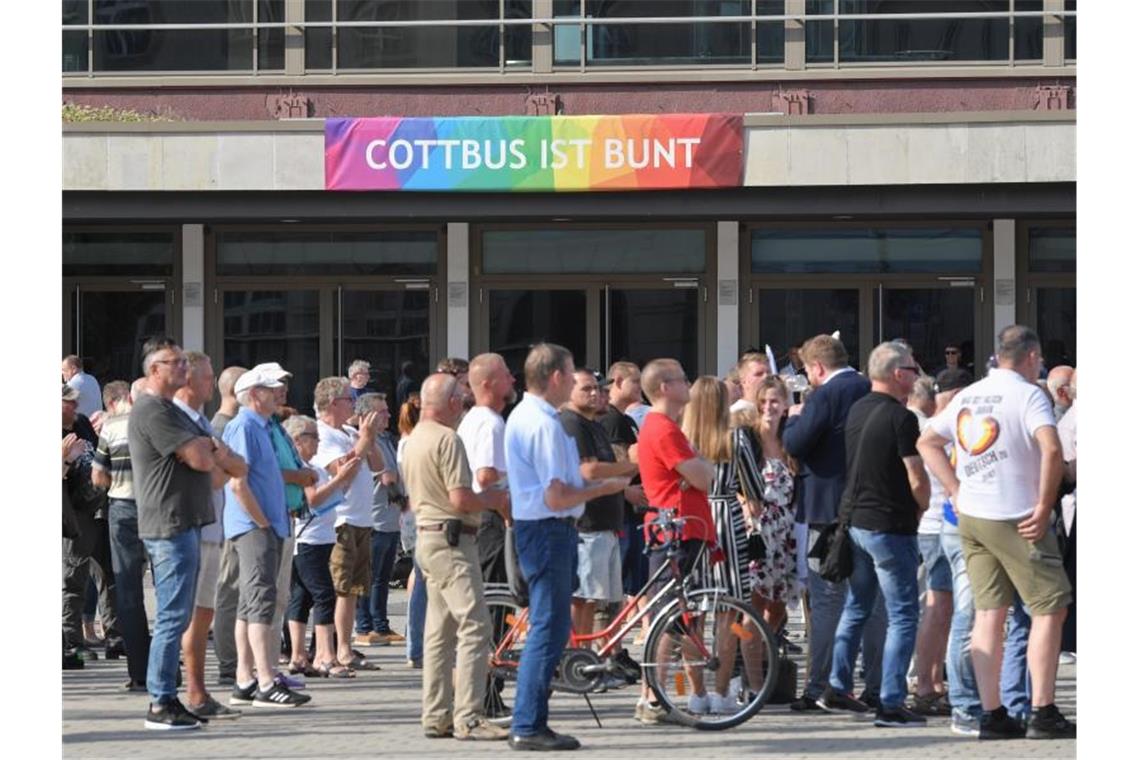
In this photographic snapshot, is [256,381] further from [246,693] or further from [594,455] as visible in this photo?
[594,455]

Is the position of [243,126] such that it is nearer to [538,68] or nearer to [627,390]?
[538,68]

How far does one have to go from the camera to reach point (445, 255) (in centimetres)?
2597

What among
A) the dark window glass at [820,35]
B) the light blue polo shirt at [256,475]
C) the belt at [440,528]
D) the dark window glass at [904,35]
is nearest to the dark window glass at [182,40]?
the dark window glass at [820,35]

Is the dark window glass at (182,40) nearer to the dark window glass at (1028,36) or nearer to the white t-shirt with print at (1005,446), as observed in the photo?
the dark window glass at (1028,36)

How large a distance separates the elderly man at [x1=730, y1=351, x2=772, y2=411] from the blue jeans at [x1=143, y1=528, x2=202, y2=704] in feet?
10.6

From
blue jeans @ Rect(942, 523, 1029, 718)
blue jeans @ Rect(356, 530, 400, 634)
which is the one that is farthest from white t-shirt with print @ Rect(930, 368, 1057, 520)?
blue jeans @ Rect(356, 530, 400, 634)

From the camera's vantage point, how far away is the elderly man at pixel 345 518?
13.1 m

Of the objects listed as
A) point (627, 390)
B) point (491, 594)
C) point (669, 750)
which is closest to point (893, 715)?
point (669, 750)

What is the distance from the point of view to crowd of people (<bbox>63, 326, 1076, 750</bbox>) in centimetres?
971

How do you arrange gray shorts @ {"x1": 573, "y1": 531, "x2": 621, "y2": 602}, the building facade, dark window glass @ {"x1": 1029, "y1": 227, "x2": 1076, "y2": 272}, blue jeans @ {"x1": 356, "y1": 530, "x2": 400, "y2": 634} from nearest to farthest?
gray shorts @ {"x1": 573, "y1": 531, "x2": 621, "y2": 602} < blue jeans @ {"x1": 356, "y1": 530, "x2": 400, "y2": 634} < the building facade < dark window glass @ {"x1": 1029, "y1": 227, "x2": 1076, "y2": 272}

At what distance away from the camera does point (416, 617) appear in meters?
12.8

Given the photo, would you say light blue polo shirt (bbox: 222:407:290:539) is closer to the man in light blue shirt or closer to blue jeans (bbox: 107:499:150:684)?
blue jeans (bbox: 107:499:150:684)

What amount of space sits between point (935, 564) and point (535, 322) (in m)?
14.9

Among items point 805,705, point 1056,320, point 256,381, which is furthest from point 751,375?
point 1056,320
